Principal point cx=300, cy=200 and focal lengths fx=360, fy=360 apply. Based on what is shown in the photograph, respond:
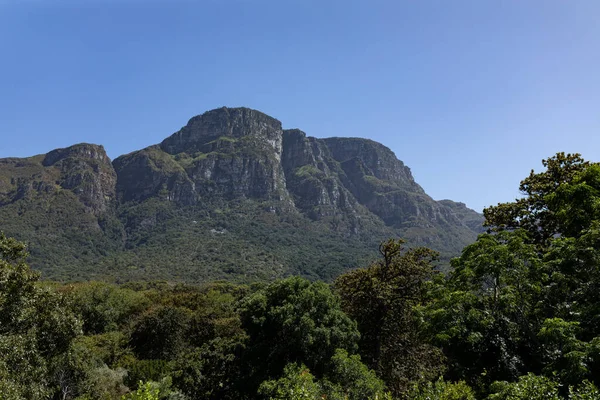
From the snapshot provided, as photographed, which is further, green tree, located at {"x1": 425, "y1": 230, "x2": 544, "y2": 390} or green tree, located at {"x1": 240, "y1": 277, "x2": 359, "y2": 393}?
green tree, located at {"x1": 240, "y1": 277, "x2": 359, "y2": 393}

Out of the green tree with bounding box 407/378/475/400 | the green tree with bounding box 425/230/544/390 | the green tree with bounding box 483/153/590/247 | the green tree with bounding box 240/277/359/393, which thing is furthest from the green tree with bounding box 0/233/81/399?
the green tree with bounding box 483/153/590/247

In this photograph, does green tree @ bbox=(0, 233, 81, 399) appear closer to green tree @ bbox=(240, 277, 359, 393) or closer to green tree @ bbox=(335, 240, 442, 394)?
green tree @ bbox=(240, 277, 359, 393)

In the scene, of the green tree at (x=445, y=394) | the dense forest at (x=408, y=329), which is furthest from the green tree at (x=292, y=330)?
the green tree at (x=445, y=394)

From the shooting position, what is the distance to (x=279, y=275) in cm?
14862

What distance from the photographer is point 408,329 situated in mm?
19156

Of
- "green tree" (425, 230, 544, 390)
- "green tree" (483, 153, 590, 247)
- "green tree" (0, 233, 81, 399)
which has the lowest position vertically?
"green tree" (0, 233, 81, 399)

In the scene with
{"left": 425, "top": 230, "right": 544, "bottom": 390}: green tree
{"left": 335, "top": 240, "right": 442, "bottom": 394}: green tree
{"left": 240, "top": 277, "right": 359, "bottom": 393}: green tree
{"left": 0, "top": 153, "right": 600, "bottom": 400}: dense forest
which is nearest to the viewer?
{"left": 0, "top": 153, "right": 600, "bottom": 400}: dense forest

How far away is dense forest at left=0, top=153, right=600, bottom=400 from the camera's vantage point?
11297 mm

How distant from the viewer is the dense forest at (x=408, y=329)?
1130 centimetres

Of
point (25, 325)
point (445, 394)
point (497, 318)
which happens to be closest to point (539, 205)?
point (497, 318)

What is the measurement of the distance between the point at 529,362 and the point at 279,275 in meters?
139

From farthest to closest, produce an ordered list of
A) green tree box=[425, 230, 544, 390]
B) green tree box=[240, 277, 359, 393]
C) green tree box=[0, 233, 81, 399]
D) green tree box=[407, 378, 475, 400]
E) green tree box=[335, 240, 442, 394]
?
green tree box=[335, 240, 442, 394] → green tree box=[240, 277, 359, 393] → green tree box=[0, 233, 81, 399] → green tree box=[425, 230, 544, 390] → green tree box=[407, 378, 475, 400]

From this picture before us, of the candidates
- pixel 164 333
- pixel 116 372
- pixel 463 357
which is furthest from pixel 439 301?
pixel 164 333

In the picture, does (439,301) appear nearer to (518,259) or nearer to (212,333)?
(518,259)
